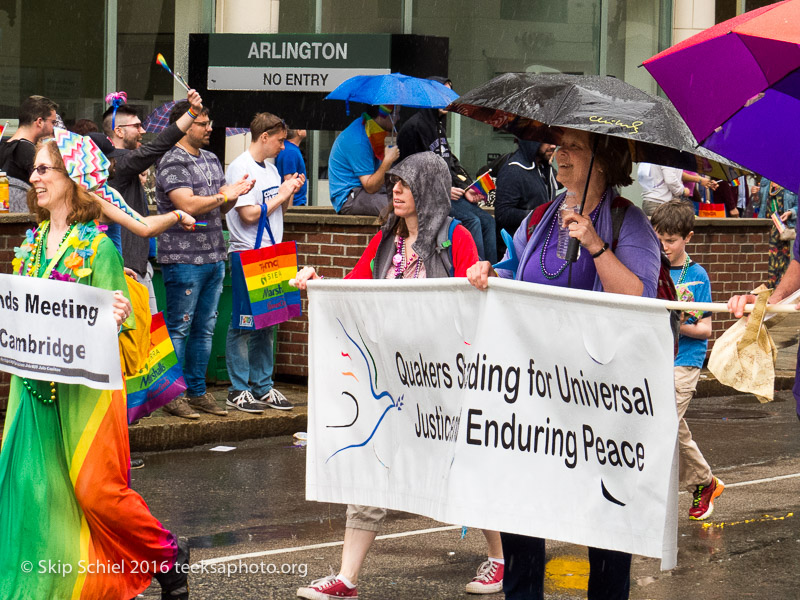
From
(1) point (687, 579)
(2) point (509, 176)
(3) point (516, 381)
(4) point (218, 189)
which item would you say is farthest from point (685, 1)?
(3) point (516, 381)

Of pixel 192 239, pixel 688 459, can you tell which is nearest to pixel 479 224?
pixel 192 239

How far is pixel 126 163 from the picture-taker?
30.8 feet

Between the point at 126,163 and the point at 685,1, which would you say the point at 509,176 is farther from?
the point at 685,1

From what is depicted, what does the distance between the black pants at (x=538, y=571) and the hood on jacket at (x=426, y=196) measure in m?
1.59

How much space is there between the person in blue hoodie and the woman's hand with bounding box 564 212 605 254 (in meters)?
6.66

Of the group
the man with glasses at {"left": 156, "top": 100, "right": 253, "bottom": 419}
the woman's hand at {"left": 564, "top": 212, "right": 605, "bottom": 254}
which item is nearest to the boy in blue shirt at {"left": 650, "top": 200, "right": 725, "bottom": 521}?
the woman's hand at {"left": 564, "top": 212, "right": 605, "bottom": 254}

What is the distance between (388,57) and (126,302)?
645 cm

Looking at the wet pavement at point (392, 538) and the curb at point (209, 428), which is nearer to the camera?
the wet pavement at point (392, 538)

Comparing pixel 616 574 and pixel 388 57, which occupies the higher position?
pixel 388 57

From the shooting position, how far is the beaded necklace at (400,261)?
618cm

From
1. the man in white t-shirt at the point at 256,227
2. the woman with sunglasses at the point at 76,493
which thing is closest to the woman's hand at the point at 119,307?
the woman with sunglasses at the point at 76,493

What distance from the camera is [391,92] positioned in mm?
11031

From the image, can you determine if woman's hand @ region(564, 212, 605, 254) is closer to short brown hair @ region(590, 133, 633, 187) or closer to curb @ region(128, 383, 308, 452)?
short brown hair @ region(590, 133, 633, 187)

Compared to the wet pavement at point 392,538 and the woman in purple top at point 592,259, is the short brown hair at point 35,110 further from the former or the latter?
the woman in purple top at point 592,259
